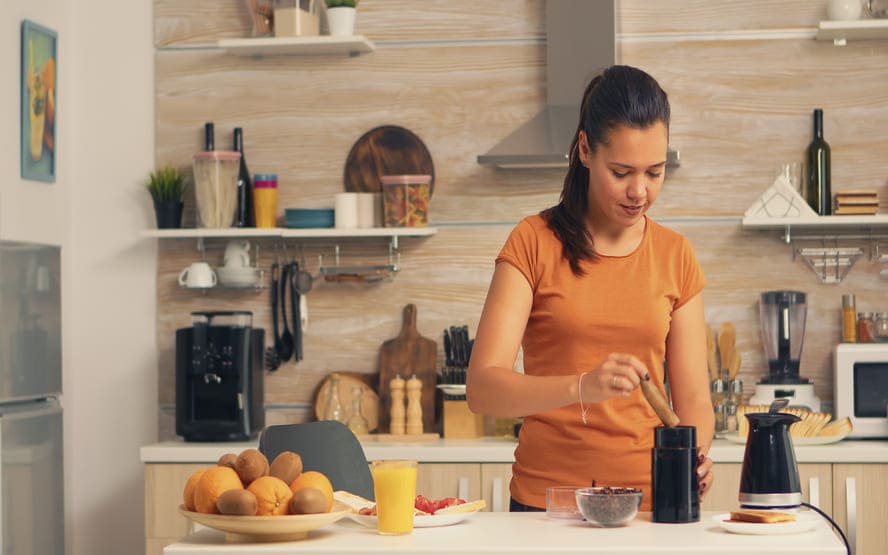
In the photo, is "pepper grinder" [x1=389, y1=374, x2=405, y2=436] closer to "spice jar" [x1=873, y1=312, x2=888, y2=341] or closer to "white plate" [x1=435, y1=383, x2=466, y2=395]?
"white plate" [x1=435, y1=383, x2=466, y2=395]

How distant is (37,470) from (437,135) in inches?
67.3

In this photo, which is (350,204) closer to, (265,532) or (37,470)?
(37,470)

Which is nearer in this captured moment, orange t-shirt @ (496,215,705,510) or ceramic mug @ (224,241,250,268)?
orange t-shirt @ (496,215,705,510)

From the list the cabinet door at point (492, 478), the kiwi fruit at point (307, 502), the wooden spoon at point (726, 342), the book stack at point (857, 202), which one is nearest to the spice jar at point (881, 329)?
the book stack at point (857, 202)

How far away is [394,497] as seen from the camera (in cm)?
188

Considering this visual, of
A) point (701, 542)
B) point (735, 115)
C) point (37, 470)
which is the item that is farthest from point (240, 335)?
point (701, 542)

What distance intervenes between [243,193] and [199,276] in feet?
1.05

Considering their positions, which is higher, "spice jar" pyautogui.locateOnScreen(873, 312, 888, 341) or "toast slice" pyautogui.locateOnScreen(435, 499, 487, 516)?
"spice jar" pyautogui.locateOnScreen(873, 312, 888, 341)

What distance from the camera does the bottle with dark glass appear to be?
4156 mm

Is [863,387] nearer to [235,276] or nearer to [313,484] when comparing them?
[235,276]

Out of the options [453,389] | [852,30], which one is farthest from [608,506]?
[852,30]

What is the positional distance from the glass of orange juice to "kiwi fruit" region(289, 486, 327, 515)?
0.09m

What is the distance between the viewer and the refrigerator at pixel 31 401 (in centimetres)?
369

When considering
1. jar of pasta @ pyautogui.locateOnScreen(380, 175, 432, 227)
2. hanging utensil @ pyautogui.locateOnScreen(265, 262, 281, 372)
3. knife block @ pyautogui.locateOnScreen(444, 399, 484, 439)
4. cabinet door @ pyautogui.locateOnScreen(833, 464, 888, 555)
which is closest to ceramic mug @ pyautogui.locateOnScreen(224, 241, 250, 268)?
hanging utensil @ pyautogui.locateOnScreen(265, 262, 281, 372)
